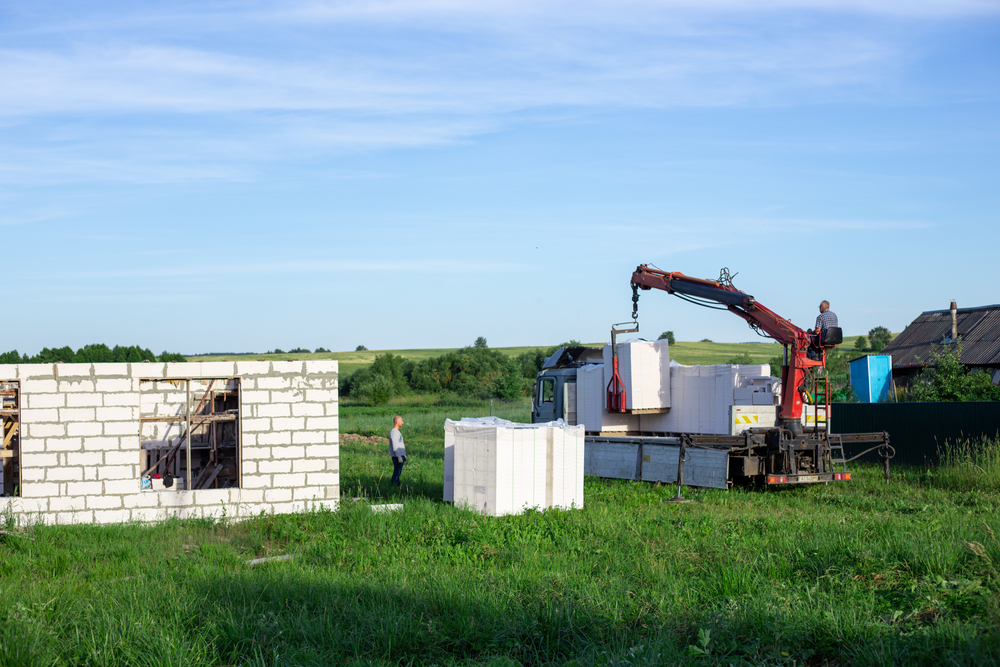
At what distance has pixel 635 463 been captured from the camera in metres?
16.8

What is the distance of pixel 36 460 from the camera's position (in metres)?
11.9

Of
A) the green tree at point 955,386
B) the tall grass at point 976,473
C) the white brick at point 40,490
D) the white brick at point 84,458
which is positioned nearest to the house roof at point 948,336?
the green tree at point 955,386

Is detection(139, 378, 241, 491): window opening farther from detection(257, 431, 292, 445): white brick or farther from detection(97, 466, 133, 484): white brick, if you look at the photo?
detection(97, 466, 133, 484): white brick

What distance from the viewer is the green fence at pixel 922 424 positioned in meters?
17.2

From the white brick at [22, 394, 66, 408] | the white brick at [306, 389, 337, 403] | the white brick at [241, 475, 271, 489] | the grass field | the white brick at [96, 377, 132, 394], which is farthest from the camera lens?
the white brick at [306, 389, 337, 403]

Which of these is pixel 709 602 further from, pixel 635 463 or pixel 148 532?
pixel 635 463

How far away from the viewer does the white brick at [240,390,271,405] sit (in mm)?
12781

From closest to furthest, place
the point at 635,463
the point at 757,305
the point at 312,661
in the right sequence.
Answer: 1. the point at 312,661
2. the point at 757,305
3. the point at 635,463

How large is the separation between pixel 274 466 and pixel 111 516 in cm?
246

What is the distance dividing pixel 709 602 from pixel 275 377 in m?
8.23

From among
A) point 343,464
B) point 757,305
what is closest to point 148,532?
point 343,464

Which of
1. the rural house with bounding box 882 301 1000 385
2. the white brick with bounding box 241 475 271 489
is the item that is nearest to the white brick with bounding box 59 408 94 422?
the white brick with bounding box 241 475 271 489

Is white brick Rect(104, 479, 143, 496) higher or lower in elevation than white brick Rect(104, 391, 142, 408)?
lower

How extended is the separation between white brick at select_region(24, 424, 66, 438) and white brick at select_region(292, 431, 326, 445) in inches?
133
